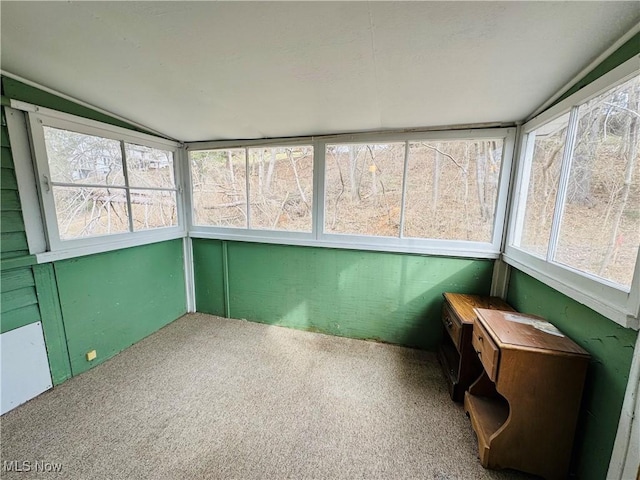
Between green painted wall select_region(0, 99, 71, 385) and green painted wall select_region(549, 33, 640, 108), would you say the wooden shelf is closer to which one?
green painted wall select_region(549, 33, 640, 108)

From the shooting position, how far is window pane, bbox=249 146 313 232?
96.7 inches

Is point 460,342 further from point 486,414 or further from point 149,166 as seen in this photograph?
point 149,166

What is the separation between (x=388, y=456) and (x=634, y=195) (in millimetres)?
1643

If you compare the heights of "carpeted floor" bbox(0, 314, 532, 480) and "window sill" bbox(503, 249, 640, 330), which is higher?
"window sill" bbox(503, 249, 640, 330)

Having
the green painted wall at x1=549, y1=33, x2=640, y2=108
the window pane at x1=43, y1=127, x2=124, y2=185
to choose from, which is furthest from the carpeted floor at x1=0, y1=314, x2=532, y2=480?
the green painted wall at x1=549, y1=33, x2=640, y2=108

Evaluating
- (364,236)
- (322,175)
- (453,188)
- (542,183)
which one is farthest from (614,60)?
(322,175)

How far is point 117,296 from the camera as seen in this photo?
2.18 m

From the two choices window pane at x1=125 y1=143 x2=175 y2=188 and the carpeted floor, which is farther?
window pane at x1=125 y1=143 x2=175 y2=188

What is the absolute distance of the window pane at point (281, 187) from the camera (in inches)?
96.7

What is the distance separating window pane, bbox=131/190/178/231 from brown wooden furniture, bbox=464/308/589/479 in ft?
9.41

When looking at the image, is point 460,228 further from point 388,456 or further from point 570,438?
point 388,456

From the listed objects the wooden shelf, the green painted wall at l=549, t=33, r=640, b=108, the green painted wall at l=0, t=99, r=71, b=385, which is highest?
the green painted wall at l=549, t=33, r=640, b=108

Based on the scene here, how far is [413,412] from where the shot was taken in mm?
1620

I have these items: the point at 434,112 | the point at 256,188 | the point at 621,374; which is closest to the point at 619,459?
the point at 621,374
